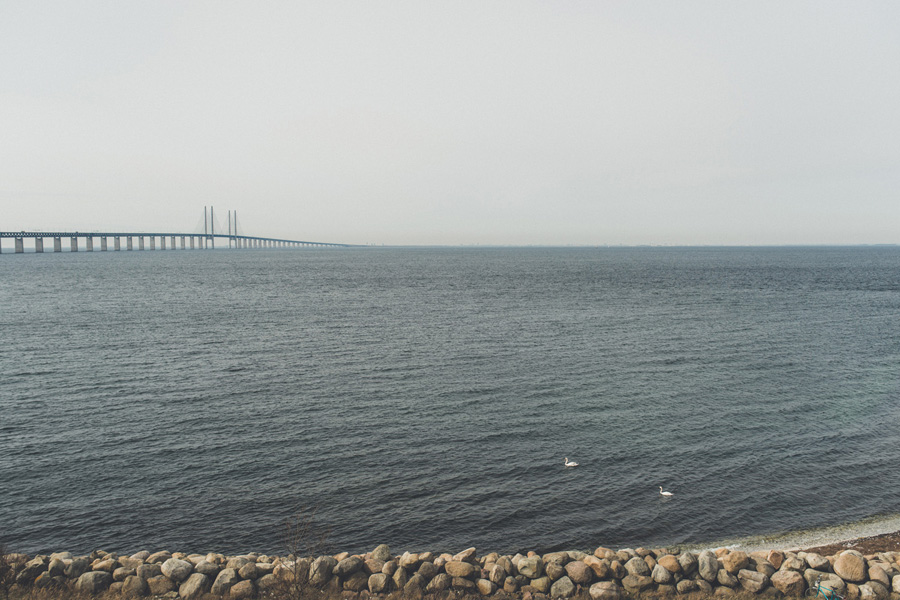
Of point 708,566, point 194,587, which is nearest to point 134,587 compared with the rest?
point 194,587

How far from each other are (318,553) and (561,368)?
2830cm

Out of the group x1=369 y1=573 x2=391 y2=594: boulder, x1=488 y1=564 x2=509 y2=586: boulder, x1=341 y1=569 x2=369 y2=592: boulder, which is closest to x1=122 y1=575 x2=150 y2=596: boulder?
x1=341 y1=569 x2=369 y2=592: boulder

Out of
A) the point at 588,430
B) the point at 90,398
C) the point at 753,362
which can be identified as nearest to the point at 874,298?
the point at 753,362

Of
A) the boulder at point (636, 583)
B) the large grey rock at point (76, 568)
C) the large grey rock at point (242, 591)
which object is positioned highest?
the large grey rock at point (76, 568)

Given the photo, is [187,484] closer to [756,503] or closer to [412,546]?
[412,546]

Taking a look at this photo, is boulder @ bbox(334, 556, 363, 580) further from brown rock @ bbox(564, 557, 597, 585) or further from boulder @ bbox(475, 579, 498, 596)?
brown rock @ bbox(564, 557, 597, 585)

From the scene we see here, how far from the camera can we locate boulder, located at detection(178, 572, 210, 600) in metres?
14.8

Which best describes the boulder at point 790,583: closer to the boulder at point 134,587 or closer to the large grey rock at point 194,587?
the large grey rock at point 194,587

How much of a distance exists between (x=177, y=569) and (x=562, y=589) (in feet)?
34.0

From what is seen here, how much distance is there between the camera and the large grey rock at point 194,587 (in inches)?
583

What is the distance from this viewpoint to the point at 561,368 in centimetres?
4431

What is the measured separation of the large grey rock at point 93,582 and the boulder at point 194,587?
2.01m

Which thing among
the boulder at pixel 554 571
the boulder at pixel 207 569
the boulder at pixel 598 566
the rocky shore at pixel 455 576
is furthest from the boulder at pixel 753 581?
the boulder at pixel 207 569

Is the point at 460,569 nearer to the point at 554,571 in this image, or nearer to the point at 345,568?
the point at 554,571
